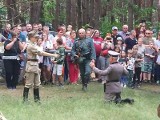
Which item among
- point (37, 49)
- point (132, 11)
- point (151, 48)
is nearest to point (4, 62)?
point (37, 49)

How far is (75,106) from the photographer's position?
37.4 ft

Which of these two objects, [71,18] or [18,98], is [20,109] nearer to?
[18,98]

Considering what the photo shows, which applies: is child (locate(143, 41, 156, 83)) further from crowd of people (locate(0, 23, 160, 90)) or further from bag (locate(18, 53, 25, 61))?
bag (locate(18, 53, 25, 61))

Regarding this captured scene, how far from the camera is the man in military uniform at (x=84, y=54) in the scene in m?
14.7

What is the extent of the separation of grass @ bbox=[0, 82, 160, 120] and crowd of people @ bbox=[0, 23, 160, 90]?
91 centimetres

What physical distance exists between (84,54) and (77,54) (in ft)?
0.86

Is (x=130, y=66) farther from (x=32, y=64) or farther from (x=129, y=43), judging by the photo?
(x=32, y=64)

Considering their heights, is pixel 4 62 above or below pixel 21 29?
below

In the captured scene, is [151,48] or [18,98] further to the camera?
[151,48]

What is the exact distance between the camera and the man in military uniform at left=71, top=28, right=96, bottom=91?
14688 millimetres

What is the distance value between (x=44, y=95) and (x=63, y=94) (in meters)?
0.60

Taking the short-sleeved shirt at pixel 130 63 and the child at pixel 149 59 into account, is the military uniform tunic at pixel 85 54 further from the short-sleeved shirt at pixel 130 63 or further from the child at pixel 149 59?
the child at pixel 149 59

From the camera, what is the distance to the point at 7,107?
35.7 feet

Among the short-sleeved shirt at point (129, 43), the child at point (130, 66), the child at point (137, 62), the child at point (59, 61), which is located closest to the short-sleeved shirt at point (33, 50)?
the child at point (59, 61)
